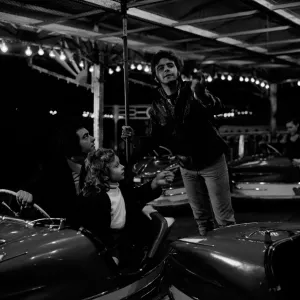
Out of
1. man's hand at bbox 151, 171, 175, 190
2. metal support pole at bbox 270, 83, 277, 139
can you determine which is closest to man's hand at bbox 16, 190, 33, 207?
man's hand at bbox 151, 171, 175, 190

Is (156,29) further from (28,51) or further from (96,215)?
(96,215)

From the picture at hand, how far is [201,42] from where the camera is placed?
27.5ft

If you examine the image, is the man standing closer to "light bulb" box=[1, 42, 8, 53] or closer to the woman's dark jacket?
the woman's dark jacket

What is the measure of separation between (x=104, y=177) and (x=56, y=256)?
2.90ft

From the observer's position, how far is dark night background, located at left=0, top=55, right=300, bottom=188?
35.4 ft

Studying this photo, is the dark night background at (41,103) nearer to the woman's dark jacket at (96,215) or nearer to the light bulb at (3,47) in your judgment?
the light bulb at (3,47)

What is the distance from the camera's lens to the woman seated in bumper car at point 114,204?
9.99ft

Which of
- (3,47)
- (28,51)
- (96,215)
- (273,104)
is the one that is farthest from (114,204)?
(273,104)

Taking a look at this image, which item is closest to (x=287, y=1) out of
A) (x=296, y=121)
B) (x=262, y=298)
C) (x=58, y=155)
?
(x=296, y=121)

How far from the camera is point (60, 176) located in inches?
135

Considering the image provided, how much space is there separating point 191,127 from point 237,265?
1506mm

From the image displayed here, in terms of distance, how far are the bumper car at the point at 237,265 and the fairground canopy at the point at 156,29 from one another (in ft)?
9.23

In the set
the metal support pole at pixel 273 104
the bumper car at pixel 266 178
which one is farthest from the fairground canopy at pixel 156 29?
the bumper car at pixel 266 178

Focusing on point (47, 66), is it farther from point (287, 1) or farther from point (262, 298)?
point (262, 298)
